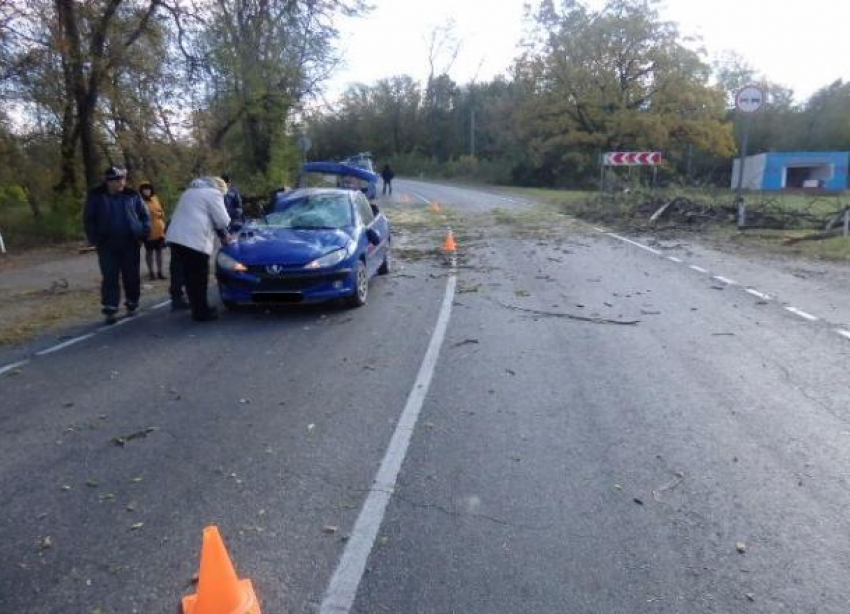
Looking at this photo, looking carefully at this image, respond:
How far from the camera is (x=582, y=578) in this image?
3.07 m

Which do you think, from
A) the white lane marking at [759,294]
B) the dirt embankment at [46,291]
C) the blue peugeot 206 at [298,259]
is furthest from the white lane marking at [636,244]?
the dirt embankment at [46,291]

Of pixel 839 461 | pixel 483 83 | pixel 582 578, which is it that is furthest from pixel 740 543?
pixel 483 83

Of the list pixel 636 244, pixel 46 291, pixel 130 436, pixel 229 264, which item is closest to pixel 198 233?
pixel 229 264

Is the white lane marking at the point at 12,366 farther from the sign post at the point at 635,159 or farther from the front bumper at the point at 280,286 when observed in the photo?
the sign post at the point at 635,159

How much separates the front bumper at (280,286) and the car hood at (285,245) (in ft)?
0.56

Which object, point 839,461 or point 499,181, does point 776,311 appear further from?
point 499,181

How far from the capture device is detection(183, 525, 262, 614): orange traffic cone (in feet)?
8.56

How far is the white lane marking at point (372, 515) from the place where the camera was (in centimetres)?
296

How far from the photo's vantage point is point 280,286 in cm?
821

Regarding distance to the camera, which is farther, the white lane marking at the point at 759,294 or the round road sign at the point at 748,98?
the round road sign at the point at 748,98

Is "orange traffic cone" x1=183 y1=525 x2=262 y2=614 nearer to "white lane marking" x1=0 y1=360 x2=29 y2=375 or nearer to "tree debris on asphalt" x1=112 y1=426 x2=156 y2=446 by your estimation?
"tree debris on asphalt" x1=112 y1=426 x2=156 y2=446

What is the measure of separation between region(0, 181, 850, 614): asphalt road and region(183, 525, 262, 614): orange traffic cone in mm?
283

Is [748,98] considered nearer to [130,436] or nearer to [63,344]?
[63,344]

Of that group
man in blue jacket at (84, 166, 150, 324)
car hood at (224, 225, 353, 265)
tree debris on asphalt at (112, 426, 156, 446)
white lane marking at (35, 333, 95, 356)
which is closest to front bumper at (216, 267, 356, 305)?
car hood at (224, 225, 353, 265)
